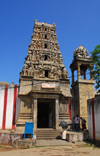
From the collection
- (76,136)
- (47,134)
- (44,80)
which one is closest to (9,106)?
(44,80)

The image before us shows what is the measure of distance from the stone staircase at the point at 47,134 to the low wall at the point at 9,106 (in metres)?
5.01

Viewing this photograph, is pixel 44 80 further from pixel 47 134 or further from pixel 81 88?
pixel 81 88

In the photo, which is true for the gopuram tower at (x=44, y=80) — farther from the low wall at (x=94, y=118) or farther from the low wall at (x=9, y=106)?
the low wall at (x=94, y=118)

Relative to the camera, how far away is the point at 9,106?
59.2 feet

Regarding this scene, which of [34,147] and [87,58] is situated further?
[87,58]

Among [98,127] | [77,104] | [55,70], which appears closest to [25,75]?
[55,70]

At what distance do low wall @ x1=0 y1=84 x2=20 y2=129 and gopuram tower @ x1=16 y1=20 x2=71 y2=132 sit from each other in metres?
2.56

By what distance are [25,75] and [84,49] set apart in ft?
A: 34.4

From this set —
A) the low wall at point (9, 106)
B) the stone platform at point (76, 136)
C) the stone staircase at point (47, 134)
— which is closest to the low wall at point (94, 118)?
the stone platform at point (76, 136)

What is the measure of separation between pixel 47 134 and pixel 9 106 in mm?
6596

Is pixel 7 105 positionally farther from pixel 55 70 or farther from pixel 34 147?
pixel 34 147

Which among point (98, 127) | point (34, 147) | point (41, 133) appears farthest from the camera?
point (41, 133)

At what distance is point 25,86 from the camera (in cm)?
1634

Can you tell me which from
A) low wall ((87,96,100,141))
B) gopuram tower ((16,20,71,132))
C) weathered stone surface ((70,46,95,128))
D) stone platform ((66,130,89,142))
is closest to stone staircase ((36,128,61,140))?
gopuram tower ((16,20,71,132))
